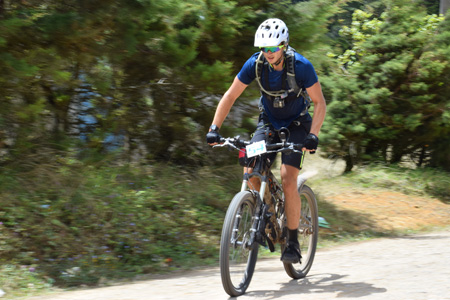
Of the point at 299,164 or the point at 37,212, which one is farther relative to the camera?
the point at 37,212

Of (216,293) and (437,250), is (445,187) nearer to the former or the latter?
(437,250)

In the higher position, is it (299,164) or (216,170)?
(299,164)

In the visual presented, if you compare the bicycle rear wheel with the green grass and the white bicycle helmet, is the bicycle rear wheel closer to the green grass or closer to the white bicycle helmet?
the green grass

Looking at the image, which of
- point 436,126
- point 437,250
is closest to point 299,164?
point 437,250

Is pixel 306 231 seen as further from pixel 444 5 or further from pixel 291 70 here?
pixel 444 5

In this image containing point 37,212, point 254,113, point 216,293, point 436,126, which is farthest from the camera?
point 436,126

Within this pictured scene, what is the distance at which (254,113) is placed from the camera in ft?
29.9

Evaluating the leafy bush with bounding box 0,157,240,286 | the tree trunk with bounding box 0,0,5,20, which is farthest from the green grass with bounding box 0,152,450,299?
the tree trunk with bounding box 0,0,5,20

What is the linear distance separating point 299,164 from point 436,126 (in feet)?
23.2

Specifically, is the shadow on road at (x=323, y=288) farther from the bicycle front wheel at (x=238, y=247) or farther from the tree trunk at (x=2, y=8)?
the tree trunk at (x=2, y=8)

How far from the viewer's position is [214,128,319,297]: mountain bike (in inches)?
197

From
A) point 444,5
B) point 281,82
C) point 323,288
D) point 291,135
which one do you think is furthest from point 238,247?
point 444,5

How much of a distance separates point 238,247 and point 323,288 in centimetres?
101

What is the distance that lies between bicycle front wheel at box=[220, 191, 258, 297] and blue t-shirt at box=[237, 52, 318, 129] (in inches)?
36.6
